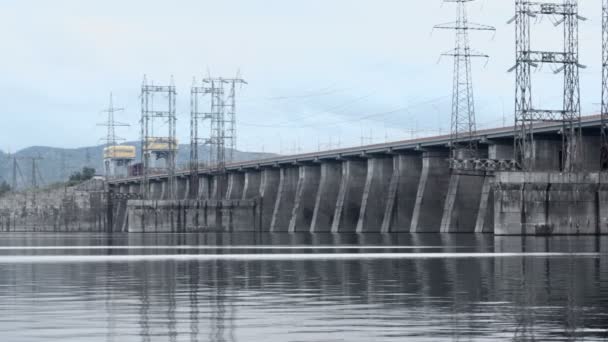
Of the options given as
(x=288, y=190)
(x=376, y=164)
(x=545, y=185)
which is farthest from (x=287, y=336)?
(x=288, y=190)

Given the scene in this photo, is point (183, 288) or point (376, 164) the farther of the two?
point (376, 164)

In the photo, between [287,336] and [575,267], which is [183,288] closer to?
[287,336]

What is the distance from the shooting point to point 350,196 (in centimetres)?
15538

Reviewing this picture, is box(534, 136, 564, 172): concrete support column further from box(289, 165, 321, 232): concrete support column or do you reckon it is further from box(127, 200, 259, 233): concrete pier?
box(127, 200, 259, 233): concrete pier

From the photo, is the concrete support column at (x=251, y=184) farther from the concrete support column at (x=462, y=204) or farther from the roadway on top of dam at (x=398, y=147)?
the concrete support column at (x=462, y=204)

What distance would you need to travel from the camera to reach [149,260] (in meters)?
60.0

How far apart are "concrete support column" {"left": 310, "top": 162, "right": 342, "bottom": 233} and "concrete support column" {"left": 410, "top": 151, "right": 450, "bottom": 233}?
27.1 meters

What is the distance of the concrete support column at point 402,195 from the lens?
139750 millimetres

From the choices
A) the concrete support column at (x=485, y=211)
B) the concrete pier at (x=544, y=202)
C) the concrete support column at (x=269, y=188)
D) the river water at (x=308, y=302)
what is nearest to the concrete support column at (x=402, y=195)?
the concrete support column at (x=485, y=211)

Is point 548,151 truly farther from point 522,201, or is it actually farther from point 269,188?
point 269,188

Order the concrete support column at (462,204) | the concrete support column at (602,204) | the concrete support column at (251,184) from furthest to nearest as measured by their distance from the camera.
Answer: the concrete support column at (251,184), the concrete support column at (462,204), the concrete support column at (602,204)

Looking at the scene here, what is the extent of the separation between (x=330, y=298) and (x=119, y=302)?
5308mm

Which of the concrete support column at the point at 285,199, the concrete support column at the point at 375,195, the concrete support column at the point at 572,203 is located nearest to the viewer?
the concrete support column at the point at 572,203

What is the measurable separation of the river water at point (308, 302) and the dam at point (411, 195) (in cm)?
5151
